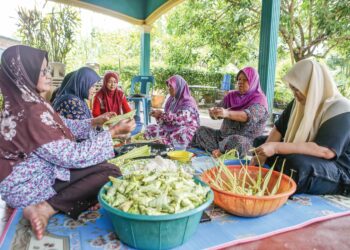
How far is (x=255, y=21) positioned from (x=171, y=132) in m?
5.20

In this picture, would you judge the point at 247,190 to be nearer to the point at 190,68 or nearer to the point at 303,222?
the point at 303,222

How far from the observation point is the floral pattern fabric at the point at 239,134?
280cm

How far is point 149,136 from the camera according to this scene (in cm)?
348

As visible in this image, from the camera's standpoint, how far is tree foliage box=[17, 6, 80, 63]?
5293mm

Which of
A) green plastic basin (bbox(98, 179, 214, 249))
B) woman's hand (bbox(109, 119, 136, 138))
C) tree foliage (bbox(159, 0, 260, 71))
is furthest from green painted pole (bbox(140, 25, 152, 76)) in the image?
green plastic basin (bbox(98, 179, 214, 249))

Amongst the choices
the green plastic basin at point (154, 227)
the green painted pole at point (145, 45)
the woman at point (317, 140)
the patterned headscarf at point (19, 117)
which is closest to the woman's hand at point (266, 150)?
the woman at point (317, 140)

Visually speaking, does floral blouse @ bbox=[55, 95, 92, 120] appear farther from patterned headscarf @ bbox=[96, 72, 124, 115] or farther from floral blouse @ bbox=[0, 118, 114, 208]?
patterned headscarf @ bbox=[96, 72, 124, 115]

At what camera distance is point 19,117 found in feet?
4.70

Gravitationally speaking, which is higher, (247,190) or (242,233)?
(247,190)

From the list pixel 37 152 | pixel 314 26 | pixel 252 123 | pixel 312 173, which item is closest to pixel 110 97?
pixel 252 123

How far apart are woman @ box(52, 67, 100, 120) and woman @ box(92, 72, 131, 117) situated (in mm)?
941

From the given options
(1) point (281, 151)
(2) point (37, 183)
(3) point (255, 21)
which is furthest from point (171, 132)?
(3) point (255, 21)

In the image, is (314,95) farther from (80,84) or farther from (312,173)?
(80,84)

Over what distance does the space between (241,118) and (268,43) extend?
3.93 feet
